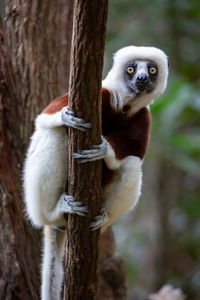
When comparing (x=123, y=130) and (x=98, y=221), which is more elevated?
(x=123, y=130)

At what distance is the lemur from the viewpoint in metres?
2.86

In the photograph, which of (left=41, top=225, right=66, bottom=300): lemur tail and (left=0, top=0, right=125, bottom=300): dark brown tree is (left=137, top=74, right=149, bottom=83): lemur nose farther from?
(left=41, top=225, right=66, bottom=300): lemur tail

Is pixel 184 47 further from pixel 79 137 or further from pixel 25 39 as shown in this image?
pixel 79 137

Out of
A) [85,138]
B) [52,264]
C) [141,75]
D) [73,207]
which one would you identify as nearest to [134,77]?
[141,75]

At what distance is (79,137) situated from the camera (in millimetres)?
2473

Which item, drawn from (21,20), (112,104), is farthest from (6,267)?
(21,20)

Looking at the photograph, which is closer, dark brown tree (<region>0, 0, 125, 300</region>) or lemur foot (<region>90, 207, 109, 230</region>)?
lemur foot (<region>90, 207, 109, 230</region>)

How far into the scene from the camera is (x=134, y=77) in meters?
2.99

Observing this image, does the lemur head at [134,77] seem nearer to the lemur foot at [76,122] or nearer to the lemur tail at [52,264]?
the lemur foot at [76,122]

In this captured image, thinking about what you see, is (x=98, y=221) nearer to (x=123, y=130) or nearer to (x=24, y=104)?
(x=123, y=130)

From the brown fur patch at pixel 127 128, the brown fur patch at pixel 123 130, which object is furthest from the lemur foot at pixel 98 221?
the brown fur patch at pixel 127 128

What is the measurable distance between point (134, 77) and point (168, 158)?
2.62 metres

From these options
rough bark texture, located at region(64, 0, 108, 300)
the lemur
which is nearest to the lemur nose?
the lemur

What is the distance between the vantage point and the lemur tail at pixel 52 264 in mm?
3115
